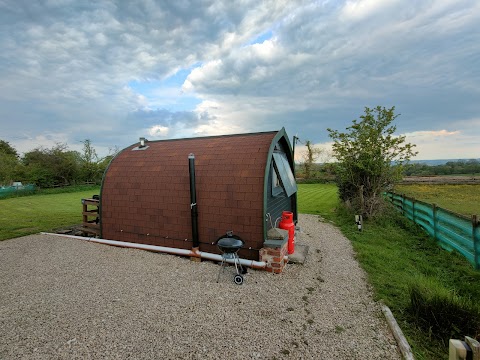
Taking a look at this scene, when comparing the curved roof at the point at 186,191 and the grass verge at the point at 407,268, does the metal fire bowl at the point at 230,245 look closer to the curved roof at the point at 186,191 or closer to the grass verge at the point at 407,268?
the curved roof at the point at 186,191

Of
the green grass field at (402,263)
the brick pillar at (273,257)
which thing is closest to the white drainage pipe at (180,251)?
the brick pillar at (273,257)

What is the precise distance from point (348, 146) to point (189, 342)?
36.9 ft

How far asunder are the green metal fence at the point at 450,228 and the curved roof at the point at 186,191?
205 inches

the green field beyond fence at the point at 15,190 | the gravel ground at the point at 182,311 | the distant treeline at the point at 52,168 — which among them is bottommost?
the gravel ground at the point at 182,311

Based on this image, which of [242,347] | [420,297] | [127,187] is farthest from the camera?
[127,187]

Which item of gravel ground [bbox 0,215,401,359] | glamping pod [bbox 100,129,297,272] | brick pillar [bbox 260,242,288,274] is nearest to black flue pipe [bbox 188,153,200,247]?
glamping pod [bbox 100,129,297,272]

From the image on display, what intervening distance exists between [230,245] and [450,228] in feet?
22.9

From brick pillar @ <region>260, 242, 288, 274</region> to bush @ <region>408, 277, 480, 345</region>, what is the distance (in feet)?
8.37

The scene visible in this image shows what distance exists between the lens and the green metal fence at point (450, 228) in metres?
5.96

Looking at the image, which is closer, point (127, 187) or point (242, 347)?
point (242, 347)

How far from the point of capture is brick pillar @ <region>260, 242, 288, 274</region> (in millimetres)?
5768

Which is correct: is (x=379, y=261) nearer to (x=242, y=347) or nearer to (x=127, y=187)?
(x=242, y=347)

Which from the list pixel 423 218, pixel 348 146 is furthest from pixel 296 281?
pixel 348 146

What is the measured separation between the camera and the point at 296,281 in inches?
214
